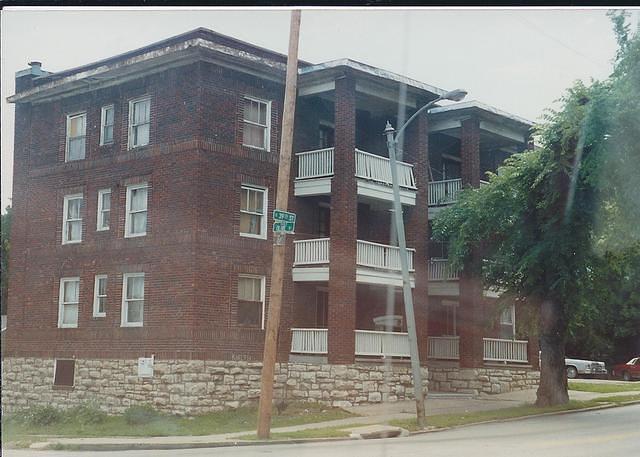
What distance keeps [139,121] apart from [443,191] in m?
10.6

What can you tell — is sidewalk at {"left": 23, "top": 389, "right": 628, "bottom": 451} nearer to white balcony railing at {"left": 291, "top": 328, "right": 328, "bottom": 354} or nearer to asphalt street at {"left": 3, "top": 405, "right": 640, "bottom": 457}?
asphalt street at {"left": 3, "top": 405, "right": 640, "bottom": 457}

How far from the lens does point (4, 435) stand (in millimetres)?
19172

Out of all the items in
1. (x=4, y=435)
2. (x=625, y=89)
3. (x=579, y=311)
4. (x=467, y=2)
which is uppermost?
(x=625, y=89)

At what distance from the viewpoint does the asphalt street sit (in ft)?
47.1

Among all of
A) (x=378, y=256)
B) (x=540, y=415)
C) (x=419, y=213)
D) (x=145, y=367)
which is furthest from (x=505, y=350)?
(x=145, y=367)

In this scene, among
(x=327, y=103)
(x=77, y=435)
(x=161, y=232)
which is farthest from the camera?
(x=327, y=103)

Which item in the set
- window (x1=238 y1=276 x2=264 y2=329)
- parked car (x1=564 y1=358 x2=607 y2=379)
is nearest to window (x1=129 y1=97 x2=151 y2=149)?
window (x1=238 y1=276 x2=264 y2=329)

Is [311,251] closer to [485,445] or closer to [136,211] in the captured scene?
[136,211]

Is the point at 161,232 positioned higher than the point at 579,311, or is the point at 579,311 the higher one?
the point at 161,232

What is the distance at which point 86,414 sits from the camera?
72.6 feet

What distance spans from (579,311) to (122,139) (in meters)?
13.4

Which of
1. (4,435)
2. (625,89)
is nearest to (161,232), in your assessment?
(4,435)

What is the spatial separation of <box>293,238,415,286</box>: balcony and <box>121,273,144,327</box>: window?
4300mm

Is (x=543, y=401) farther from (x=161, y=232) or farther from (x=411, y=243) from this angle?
(x=161, y=232)
